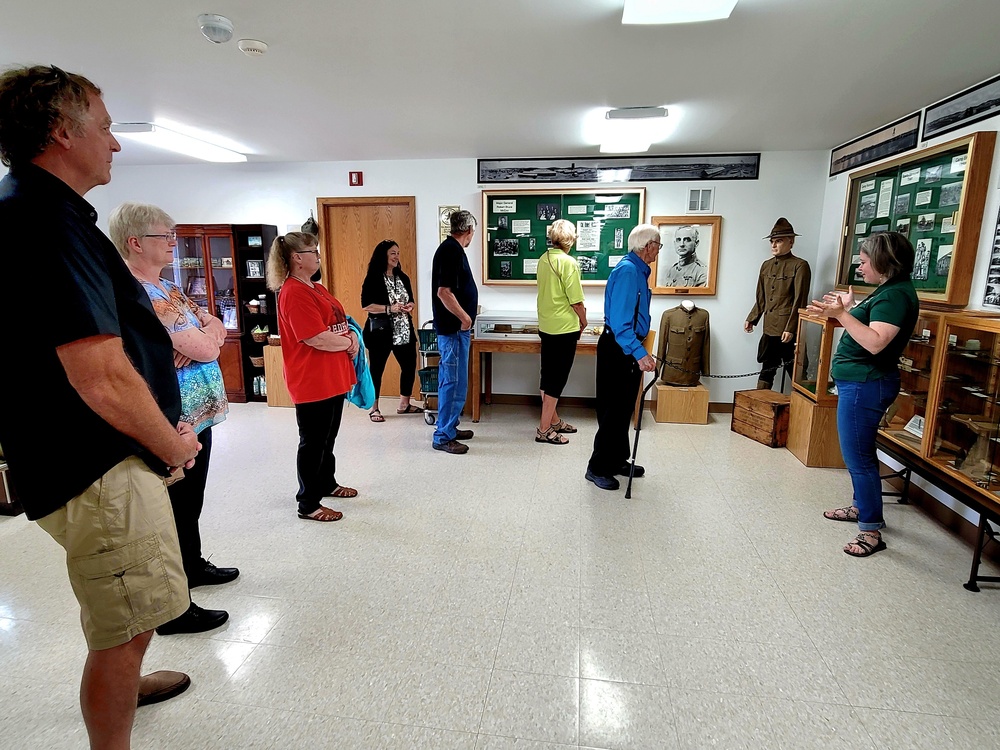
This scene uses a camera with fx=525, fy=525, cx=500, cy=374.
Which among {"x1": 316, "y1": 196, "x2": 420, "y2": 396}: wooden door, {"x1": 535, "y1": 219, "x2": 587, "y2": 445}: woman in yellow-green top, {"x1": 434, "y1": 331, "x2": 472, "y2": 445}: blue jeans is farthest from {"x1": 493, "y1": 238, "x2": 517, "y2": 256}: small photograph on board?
{"x1": 434, "y1": 331, "x2": 472, "y2": 445}: blue jeans

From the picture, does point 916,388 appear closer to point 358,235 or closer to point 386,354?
point 386,354

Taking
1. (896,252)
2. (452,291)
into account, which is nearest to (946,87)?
(896,252)

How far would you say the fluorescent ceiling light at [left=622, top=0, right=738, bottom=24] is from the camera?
207 cm

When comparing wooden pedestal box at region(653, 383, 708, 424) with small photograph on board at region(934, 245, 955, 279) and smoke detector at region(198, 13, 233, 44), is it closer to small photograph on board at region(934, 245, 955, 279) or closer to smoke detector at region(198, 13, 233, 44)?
small photograph on board at region(934, 245, 955, 279)

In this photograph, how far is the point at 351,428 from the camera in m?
4.71

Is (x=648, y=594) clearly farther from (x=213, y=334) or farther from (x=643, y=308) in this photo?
(x=213, y=334)

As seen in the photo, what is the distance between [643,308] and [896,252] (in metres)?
1.22

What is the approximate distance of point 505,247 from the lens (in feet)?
17.5

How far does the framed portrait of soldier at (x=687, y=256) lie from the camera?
16.5 feet

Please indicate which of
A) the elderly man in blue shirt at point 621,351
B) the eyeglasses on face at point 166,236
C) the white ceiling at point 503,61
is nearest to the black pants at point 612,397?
the elderly man in blue shirt at point 621,351

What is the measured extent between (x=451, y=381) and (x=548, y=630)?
7.46 feet

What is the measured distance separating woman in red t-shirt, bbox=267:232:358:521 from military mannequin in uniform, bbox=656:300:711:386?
3.27 metres

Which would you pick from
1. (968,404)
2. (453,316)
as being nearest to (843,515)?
(968,404)

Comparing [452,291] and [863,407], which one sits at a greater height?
[452,291]
